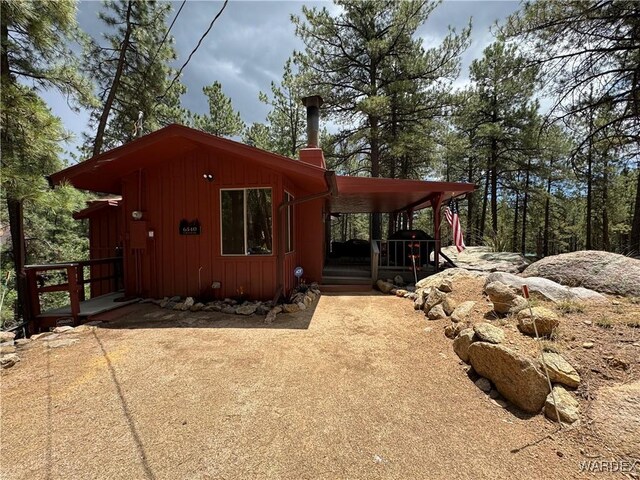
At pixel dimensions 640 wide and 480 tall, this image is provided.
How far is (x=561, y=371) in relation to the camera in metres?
2.35

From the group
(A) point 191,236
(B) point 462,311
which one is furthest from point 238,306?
(B) point 462,311

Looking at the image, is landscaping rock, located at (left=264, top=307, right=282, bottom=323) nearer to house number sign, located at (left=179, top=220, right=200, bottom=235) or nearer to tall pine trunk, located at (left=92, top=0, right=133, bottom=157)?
house number sign, located at (left=179, top=220, right=200, bottom=235)

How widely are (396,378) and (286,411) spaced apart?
1193 millimetres

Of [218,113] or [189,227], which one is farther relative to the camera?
[218,113]

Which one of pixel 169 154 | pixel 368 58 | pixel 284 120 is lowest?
pixel 169 154

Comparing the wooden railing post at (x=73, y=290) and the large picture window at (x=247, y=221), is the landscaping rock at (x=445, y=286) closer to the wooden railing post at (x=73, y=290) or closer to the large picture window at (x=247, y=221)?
the large picture window at (x=247, y=221)

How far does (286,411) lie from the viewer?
2326 millimetres

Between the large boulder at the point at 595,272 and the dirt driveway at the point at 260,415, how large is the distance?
242cm

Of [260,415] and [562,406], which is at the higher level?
[562,406]

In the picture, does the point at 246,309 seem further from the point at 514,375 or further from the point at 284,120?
the point at 284,120

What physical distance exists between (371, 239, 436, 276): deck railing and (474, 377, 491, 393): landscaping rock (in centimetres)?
460

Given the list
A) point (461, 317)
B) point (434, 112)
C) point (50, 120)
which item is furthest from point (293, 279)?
point (434, 112)

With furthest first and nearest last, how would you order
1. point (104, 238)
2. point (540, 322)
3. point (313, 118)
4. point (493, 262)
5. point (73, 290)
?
1. point (313, 118)
2. point (104, 238)
3. point (493, 262)
4. point (73, 290)
5. point (540, 322)

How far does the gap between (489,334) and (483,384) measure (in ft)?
1.69
